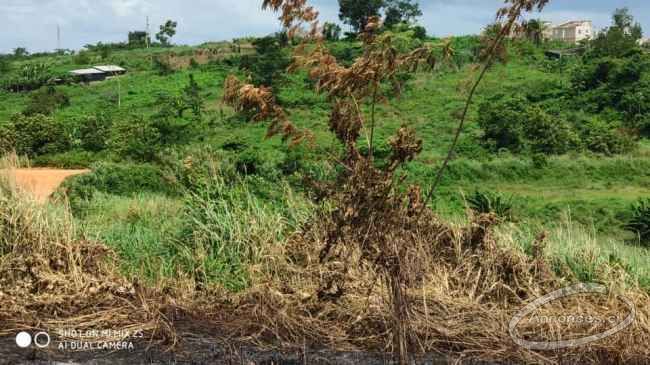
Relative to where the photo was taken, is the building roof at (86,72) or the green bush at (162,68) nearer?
the green bush at (162,68)

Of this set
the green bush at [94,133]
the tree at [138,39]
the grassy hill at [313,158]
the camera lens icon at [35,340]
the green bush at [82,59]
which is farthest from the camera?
the tree at [138,39]

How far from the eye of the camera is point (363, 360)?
2.66 meters

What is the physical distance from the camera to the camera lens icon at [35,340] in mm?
2722

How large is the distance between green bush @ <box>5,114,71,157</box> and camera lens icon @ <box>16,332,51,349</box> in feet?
54.2

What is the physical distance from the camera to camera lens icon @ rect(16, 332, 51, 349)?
107 inches

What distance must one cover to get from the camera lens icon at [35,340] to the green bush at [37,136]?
1653 cm

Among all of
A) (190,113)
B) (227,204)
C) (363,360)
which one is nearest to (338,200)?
(363,360)

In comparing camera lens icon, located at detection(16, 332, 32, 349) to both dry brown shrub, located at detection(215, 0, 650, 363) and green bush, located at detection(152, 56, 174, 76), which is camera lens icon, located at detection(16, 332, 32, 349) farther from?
green bush, located at detection(152, 56, 174, 76)

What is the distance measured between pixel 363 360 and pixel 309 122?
21.4 meters

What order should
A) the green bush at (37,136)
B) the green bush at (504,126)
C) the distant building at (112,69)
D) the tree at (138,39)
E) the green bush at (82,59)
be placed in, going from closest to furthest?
the green bush at (37,136), the green bush at (504,126), the distant building at (112,69), the green bush at (82,59), the tree at (138,39)

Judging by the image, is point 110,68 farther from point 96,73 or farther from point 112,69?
point 96,73

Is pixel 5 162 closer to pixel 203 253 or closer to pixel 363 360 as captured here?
pixel 203 253

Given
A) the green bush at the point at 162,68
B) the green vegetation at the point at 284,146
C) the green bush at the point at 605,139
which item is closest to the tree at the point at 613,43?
the green vegetation at the point at 284,146

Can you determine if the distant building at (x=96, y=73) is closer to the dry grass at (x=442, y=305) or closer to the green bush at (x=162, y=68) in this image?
the green bush at (x=162, y=68)
